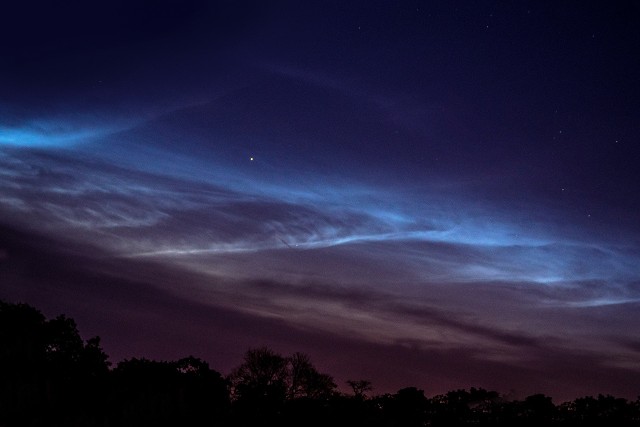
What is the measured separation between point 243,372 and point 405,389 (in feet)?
93.9

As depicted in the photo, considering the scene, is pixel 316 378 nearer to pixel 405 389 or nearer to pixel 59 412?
pixel 405 389

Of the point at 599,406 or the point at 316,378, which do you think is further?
the point at 316,378

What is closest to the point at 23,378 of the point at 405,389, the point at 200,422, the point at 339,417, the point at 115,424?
the point at 115,424

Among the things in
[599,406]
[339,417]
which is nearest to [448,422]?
[599,406]

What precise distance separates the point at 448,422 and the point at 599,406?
5.22m

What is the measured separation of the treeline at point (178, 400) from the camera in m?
9.29

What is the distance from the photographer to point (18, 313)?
115 ft

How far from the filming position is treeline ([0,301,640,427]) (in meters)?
9.29

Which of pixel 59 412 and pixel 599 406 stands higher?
pixel 599 406

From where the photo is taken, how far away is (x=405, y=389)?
102ft

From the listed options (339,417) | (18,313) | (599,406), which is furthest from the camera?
(18,313)

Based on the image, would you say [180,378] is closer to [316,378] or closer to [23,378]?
[23,378]

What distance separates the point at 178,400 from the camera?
9.43m

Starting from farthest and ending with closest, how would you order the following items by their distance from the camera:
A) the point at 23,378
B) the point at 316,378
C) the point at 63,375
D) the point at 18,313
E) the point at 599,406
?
the point at 316,378 → the point at 18,313 → the point at 599,406 → the point at 63,375 → the point at 23,378
